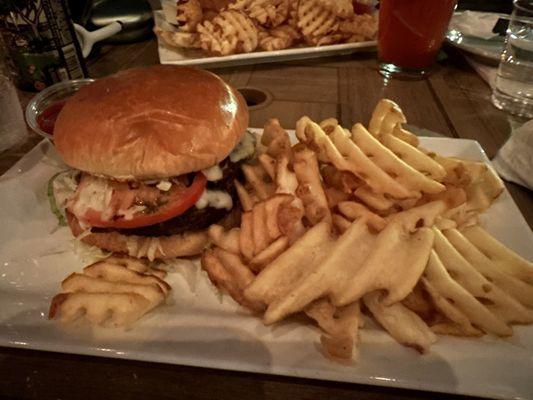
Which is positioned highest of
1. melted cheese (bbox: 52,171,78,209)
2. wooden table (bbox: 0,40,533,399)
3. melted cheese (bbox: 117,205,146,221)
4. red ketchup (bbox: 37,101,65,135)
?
red ketchup (bbox: 37,101,65,135)

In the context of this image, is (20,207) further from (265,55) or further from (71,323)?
(265,55)

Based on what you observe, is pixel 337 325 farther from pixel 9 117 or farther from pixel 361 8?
pixel 361 8

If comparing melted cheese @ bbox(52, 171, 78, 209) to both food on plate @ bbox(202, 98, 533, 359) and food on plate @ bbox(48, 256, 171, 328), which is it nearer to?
food on plate @ bbox(48, 256, 171, 328)

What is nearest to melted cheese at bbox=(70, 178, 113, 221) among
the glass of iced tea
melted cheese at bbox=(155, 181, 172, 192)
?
melted cheese at bbox=(155, 181, 172, 192)

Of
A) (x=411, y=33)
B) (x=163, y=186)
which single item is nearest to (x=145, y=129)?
(x=163, y=186)

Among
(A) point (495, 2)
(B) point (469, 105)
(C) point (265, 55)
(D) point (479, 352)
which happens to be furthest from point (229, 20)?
(A) point (495, 2)

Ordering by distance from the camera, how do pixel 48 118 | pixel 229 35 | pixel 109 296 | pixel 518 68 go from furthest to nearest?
pixel 229 35 → pixel 518 68 → pixel 48 118 → pixel 109 296

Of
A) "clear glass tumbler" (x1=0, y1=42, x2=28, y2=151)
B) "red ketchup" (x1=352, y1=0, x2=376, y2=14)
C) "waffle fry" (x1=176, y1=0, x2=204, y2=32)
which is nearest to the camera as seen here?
"clear glass tumbler" (x1=0, y1=42, x2=28, y2=151)

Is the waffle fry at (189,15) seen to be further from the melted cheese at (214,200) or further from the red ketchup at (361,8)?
the melted cheese at (214,200)
